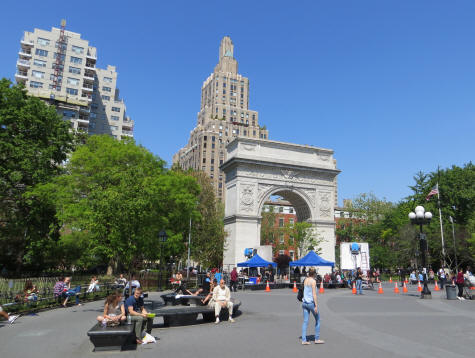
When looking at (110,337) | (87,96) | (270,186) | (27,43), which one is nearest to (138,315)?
(110,337)

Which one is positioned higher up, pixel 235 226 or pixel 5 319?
pixel 235 226

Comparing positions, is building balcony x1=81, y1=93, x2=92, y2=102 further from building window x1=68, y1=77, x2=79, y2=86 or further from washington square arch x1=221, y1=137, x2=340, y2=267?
washington square arch x1=221, y1=137, x2=340, y2=267

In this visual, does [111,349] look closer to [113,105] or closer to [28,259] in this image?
[28,259]

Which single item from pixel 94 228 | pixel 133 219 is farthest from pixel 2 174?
pixel 133 219

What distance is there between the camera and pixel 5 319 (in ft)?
41.1

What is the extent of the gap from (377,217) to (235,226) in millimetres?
42028

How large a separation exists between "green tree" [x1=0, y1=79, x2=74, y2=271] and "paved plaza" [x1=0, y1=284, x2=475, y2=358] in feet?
52.5

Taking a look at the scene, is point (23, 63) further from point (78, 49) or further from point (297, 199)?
point (297, 199)

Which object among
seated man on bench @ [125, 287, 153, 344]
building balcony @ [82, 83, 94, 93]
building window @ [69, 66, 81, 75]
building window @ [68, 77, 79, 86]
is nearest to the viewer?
seated man on bench @ [125, 287, 153, 344]

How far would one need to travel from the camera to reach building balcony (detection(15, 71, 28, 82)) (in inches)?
2712

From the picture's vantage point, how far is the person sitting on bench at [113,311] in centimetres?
891

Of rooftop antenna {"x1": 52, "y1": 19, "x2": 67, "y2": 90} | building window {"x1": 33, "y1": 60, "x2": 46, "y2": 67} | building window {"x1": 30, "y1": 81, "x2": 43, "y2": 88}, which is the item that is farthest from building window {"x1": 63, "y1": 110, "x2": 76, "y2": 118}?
building window {"x1": 33, "y1": 60, "x2": 46, "y2": 67}

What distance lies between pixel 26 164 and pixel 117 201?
597 inches

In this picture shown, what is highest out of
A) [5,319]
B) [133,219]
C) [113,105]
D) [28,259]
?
[113,105]
